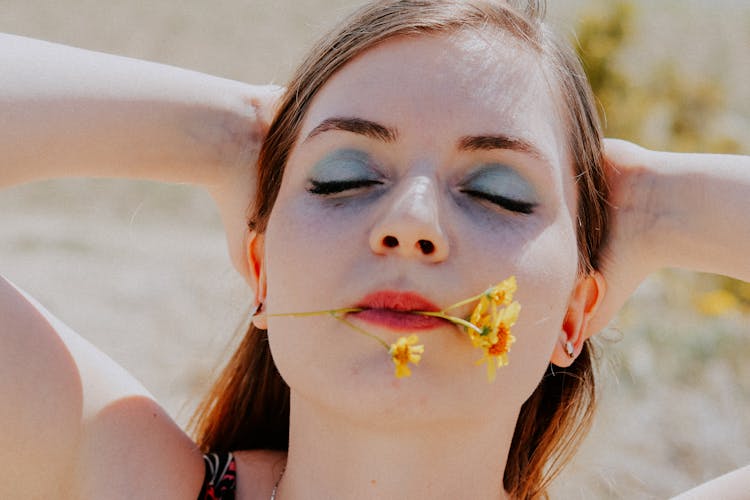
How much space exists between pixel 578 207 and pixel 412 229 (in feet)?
1.84

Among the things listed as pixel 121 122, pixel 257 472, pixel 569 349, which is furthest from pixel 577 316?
pixel 121 122

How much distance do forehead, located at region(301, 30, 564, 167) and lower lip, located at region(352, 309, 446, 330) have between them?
39 centimetres

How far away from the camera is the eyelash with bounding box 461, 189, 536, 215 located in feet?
6.61

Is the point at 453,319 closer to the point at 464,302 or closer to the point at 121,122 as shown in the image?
the point at 464,302

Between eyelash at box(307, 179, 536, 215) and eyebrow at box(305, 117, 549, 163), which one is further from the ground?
eyebrow at box(305, 117, 549, 163)

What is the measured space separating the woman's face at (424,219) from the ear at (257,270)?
17 cm

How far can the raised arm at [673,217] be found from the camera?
7.37ft

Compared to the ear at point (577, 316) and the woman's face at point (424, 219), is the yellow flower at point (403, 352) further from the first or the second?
the ear at point (577, 316)

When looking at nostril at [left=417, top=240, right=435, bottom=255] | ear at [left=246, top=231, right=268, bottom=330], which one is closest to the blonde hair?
ear at [left=246, top=231, right=268, bottom=330]

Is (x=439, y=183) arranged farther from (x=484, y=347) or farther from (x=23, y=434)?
(x=23, y=434)

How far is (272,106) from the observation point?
2447mm

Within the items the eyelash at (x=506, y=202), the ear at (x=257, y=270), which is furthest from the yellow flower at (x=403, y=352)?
the ear at (x=257, y=270)

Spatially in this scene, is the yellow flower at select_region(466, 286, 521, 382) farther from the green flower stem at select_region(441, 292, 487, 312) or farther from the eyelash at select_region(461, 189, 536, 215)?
the eyelash at select_region(461, 189, 536, 215)

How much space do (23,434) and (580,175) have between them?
138 centimetres
